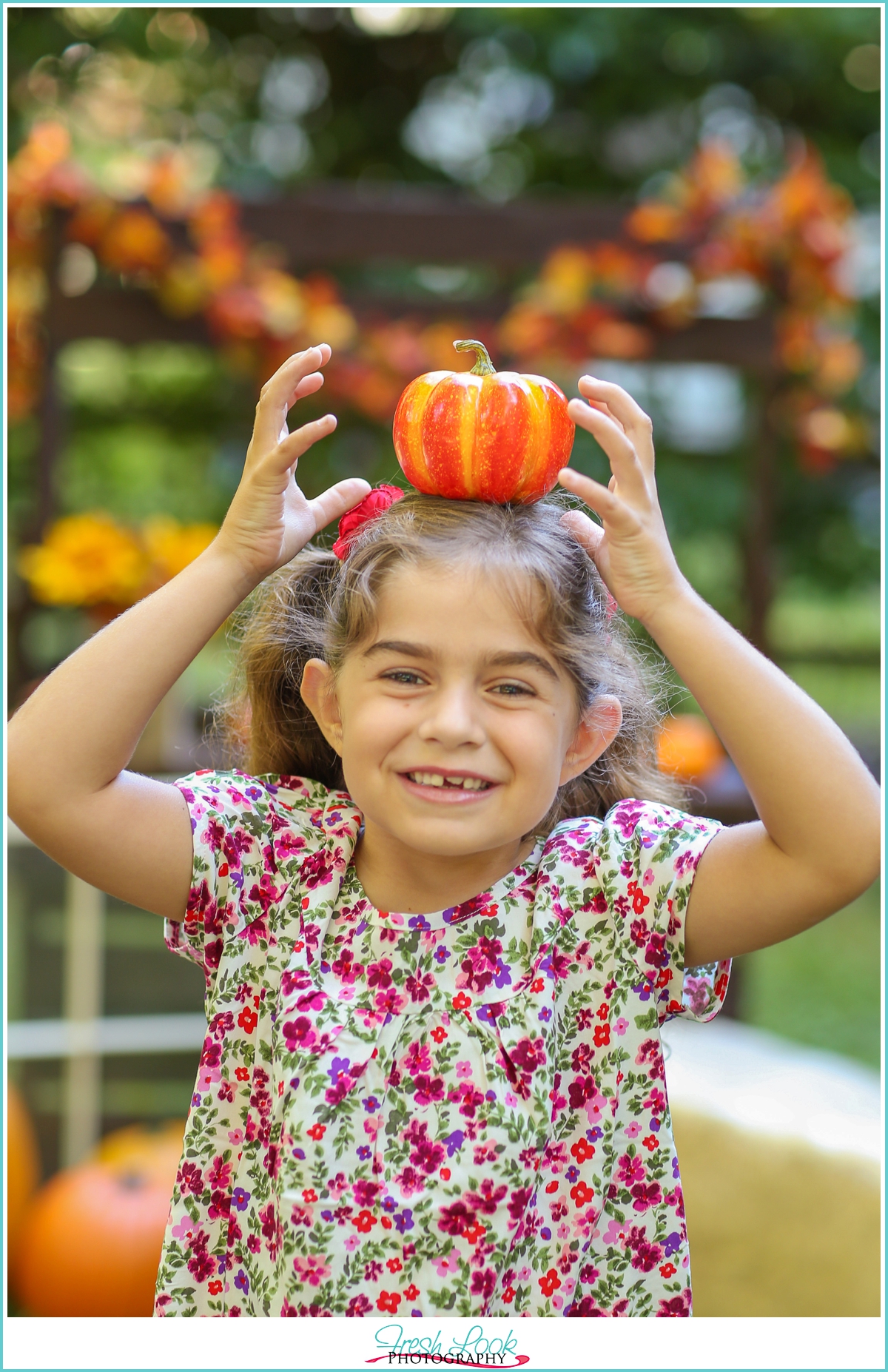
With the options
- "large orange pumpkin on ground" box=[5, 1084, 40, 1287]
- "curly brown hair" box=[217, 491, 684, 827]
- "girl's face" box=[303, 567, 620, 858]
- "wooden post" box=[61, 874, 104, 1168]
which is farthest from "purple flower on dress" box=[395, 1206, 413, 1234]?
"wooden post" box=[61, 874, 104, 1168]

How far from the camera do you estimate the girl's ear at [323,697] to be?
1395 millimetres

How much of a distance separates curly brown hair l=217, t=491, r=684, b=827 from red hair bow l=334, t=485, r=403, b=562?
2 centimetres

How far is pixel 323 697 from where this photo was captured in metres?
1.40

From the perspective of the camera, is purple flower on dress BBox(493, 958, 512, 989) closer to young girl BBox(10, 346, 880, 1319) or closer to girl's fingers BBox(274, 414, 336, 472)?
young girl BBox(10, 346, 880, 1319)

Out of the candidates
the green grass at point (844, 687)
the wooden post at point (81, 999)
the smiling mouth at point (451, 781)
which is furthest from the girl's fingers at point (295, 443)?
the green grass at point (844, 687)

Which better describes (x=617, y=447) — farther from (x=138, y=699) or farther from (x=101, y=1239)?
(x=101, y=1239)

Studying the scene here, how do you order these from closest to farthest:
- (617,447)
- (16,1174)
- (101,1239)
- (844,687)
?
(617,447), (101,1239), (16,1174), (844,687)

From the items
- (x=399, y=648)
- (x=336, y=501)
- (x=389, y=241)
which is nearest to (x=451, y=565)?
(x=399, y=648)

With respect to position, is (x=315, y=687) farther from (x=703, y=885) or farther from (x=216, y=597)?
(x=703, y=885)

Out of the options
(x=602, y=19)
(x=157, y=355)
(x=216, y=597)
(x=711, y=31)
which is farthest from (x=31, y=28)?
(x=216, y=597)

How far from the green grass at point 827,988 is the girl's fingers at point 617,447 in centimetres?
303

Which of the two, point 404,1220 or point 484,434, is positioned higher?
point 484,434

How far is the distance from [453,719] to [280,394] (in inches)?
14.5

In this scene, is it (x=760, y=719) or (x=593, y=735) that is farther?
(x=593, y=735)
